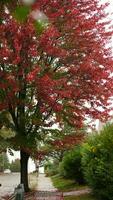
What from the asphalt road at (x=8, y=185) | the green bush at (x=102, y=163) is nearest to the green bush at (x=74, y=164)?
the asphalt road at (x=8, y=185)

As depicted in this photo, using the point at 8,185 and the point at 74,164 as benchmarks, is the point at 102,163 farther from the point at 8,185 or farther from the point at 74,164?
the point at 8,185

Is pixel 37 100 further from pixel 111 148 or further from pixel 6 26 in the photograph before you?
pixel 111 148

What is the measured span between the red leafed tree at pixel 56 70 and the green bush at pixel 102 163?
416 cm

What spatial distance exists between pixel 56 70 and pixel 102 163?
28.5 ft

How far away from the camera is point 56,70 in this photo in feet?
81.0

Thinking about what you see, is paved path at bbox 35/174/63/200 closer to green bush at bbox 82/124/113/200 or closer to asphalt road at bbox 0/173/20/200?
asphalt road at bbox 0/173/20/200

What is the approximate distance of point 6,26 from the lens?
72.4 ft

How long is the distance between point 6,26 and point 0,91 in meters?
3.17

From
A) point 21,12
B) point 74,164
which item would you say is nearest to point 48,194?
point 74,164

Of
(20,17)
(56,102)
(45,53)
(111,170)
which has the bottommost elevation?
(20,17)

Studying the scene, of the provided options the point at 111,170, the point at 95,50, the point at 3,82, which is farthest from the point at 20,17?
the point at 95,50

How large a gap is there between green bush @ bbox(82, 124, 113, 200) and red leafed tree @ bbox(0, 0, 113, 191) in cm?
416

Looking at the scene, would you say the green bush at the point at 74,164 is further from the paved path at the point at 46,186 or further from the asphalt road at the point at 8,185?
the asphalt road at the point at 8,185

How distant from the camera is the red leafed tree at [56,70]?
22.0 metres
